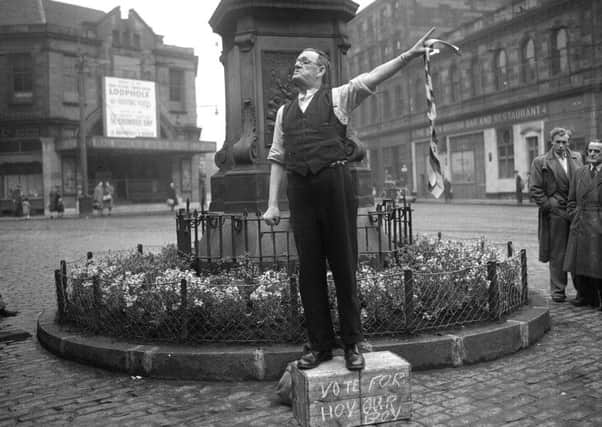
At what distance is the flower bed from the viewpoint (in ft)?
17.1

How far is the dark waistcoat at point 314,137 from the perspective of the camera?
3.73 meters

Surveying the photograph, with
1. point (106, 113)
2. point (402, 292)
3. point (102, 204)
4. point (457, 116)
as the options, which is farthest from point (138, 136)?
point (402, 292)

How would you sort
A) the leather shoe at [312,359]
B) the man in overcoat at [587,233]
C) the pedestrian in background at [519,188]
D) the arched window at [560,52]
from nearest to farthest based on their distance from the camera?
the leather shoe at [312,359], the man in overcoat at [587,233], the arched window at [560,52], the pedestrian in background at [519,188]

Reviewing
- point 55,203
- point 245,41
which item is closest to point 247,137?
point 245,41

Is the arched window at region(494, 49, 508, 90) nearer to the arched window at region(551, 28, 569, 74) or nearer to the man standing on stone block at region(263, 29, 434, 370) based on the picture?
the arched window at region(551, 28, 569, 74)

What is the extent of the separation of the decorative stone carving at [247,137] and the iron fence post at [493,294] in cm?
319

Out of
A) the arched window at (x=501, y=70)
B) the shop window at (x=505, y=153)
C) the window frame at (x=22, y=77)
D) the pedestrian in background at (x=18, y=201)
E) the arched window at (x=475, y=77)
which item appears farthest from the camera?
the window frame at (x=22, y=77)

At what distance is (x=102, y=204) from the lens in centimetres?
3484

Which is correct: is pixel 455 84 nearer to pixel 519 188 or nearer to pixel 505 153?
pixel 505 153

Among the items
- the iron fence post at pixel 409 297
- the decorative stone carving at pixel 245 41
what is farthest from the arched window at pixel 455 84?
the iron fence post at pixel 409 297

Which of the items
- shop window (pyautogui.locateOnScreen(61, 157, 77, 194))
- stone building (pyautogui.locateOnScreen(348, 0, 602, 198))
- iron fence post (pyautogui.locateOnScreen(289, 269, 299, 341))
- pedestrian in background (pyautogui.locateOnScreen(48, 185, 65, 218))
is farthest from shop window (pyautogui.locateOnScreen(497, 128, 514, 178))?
iron fence post (pyautogui.locateOnScreen(289, 269, 299, 341))

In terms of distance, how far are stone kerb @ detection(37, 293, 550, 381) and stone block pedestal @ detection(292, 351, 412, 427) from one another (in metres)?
1.07

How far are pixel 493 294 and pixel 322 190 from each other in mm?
2705

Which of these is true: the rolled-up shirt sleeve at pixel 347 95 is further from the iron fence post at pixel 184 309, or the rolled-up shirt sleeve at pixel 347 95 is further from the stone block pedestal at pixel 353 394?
the iron fence post at pixel 184 309
